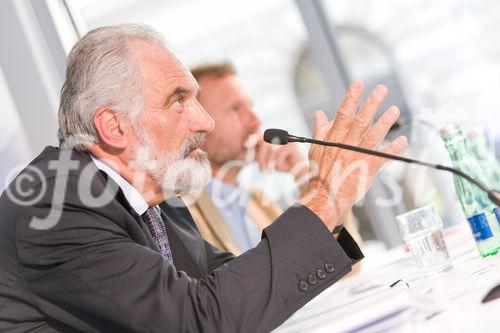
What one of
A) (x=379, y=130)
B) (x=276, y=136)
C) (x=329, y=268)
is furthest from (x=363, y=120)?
(x=329, y=268)

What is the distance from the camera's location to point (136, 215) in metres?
1.30

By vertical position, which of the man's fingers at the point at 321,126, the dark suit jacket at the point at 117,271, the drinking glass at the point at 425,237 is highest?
the man's fingers at the point at 321,126

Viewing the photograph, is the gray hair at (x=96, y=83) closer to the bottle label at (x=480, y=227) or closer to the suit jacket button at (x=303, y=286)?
the suit jacket button at (x=303, y=286)

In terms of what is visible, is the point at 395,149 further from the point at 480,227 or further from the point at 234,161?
the point at 234,161

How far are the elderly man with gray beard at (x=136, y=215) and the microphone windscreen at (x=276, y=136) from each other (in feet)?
0.21

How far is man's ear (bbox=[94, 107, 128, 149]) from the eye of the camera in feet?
4.82

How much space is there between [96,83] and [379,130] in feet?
1.96

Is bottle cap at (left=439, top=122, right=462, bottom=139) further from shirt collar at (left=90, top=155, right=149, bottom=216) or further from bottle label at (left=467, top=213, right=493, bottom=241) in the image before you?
shirt collar at (left=90, top=155, right=149, bottom=216)

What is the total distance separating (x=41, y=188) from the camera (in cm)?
119

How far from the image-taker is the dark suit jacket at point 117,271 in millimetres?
1076

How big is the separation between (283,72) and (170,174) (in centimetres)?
282

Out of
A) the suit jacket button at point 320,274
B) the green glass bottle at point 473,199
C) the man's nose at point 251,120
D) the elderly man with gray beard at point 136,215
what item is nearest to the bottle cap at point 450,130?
the green glass bottle at point 473,199

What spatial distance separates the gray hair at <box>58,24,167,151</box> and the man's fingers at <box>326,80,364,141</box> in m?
0.45

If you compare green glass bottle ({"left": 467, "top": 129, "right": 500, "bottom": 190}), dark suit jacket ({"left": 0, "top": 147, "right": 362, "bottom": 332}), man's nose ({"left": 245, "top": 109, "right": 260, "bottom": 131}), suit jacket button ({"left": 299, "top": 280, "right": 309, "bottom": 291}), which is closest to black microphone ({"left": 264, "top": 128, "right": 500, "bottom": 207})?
dark suit jacket ({"left": 0, "top": 147, "right": 362, "bottom": 332})
